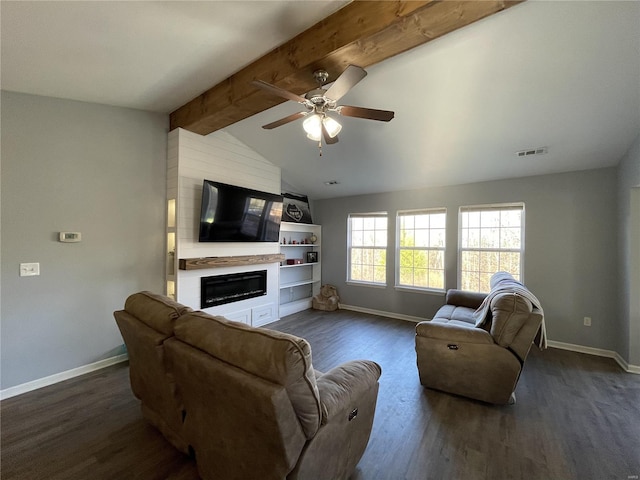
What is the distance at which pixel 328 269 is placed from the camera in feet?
19.7

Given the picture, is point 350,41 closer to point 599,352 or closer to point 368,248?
point 368,248

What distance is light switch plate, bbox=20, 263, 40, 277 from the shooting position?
2.57 metres

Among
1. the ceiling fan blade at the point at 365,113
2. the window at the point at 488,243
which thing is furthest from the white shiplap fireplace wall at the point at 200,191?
the window at the point at 488,243

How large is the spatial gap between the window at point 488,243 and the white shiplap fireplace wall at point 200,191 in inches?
131

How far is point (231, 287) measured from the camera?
4121 mm

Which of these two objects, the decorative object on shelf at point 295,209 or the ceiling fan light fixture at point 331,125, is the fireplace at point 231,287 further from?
the ceiling fan light fixture at point 331,125

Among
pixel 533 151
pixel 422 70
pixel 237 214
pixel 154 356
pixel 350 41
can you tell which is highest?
pixel 422 70

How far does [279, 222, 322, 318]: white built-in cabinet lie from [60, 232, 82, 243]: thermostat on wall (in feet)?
9.64

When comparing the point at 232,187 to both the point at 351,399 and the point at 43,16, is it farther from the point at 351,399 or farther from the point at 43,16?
the point at 351,399

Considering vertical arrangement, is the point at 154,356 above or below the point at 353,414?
above

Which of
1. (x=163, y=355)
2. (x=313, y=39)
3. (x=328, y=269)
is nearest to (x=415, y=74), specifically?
(x=313, y=39)

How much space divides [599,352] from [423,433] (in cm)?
319

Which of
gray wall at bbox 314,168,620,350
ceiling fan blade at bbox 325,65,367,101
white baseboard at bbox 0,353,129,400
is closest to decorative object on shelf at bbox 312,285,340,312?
gray wall at bbox 314,168,620,350

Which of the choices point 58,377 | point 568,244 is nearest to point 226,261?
point 58,377
